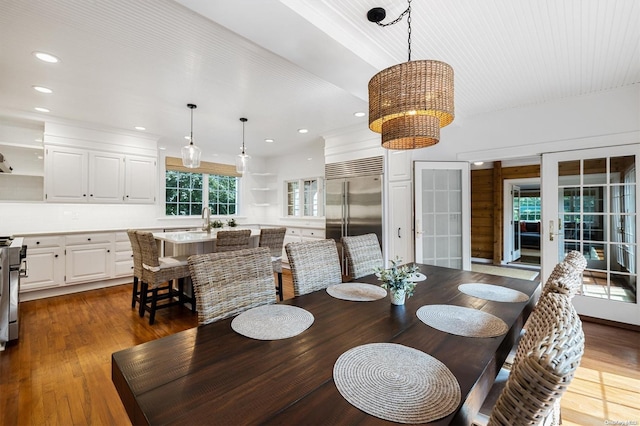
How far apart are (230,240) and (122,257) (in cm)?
257

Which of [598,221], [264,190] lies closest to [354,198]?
[598,221]

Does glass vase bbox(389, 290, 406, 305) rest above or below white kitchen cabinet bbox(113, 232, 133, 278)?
above

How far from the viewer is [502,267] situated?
19.7ft

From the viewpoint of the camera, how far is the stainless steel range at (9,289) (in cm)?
249

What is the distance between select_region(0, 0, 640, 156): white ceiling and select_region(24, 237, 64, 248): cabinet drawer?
1.73 meters

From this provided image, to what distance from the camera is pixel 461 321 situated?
4.17ft

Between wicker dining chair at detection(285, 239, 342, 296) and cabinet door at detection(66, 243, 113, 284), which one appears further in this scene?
cabinet door at detection(66, 243, 113, 284)

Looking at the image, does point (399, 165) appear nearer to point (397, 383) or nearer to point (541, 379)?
point (397, 383)

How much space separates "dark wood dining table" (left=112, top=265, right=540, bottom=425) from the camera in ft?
2.29

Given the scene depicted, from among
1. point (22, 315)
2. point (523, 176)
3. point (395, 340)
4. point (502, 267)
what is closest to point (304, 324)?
point (395, 340)

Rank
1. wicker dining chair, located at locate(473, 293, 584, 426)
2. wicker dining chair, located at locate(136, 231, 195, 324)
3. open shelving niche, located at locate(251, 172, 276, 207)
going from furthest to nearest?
open shelving niche, located at locate(251, 172, 276, 207), wicker dining chair, located at locate(136, 231, 195, 324), wicker dining chair, located at locate(473, 293, 584, 426)

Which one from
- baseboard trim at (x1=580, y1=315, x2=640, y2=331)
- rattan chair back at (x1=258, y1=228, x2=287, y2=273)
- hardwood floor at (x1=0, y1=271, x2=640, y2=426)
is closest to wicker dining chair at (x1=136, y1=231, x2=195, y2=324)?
hardwood floor at (x1=0, y1=271, x2=640, y2=426)

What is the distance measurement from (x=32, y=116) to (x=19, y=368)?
3.51 m

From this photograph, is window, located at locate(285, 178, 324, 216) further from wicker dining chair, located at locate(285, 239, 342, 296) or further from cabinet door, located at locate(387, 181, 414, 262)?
wicker dining chair, located at locate(285, 239, 342, 296)
